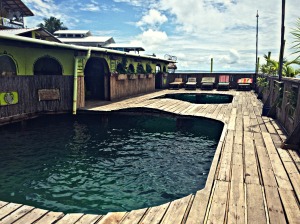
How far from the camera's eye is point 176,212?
338cm

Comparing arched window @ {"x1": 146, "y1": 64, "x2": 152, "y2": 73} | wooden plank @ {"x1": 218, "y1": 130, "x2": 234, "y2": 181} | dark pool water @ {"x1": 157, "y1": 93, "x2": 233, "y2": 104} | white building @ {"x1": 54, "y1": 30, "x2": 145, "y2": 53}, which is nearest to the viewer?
wooden plank @ {"x1": 218, "y1": 130, "x2": 234, "y2": 181}

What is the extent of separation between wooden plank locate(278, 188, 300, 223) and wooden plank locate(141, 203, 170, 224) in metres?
1.71

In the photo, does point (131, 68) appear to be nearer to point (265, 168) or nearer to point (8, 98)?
point (8, 98)

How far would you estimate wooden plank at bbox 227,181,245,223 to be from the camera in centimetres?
323

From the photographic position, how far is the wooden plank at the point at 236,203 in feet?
10.6

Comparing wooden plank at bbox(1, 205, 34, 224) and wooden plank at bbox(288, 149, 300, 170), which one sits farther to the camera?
wooden plank at bbox(288, 149, 300, 170)

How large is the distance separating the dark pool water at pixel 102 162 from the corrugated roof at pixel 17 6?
19.5 meters

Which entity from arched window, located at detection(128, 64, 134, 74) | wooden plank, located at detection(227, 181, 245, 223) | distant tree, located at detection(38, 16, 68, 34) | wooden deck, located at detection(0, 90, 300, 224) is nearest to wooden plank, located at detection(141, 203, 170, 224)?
wooden deck, located at detection(0, 90, 300, 224)

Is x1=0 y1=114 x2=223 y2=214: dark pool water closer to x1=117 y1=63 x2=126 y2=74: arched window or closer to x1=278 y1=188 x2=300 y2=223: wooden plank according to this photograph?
x1=278 y1=188 x2=300 y2=223: wooden plank

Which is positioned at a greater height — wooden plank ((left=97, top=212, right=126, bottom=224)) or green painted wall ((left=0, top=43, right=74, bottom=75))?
green painted wall ((left=0, top=43, right=74, bottom=75))

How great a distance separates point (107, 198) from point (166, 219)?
243cm

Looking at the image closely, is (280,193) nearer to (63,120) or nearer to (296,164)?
(296,164)

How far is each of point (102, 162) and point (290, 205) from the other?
208 inches

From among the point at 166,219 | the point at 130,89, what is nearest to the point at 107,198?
the point at 166,219
